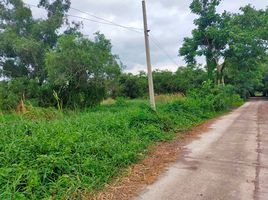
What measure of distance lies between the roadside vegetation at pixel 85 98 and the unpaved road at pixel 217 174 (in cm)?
100

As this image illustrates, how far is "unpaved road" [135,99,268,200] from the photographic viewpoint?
3715 millimetres

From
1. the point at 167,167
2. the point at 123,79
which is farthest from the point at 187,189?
the point at 123,79

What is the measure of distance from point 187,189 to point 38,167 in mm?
2305

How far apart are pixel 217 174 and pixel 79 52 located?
10023mm

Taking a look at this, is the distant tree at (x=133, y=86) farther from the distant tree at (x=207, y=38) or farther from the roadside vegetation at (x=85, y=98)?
the distant tree at (x=207, y=38)

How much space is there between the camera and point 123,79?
29234 mm

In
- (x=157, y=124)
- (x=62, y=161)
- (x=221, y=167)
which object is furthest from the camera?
(x=157, y=124)

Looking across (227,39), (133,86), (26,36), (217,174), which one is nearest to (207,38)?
(227,39)

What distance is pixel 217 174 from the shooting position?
178 inches

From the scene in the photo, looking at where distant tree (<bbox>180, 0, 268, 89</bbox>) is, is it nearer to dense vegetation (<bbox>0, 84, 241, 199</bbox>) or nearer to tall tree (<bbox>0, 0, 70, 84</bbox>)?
tall tree (<bbox>0, 0, 70, 84</bbox>)

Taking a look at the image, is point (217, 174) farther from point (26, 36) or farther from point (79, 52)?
point (26, 36)

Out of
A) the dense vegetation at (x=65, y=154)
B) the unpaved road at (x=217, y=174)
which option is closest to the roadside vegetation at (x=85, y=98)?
the dense vegetation at (x=65, y=154)

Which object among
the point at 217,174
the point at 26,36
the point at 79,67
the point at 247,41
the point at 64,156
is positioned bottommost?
the point at 217,174

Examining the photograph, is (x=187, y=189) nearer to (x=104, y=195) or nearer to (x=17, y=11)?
(x=104, y=195)
